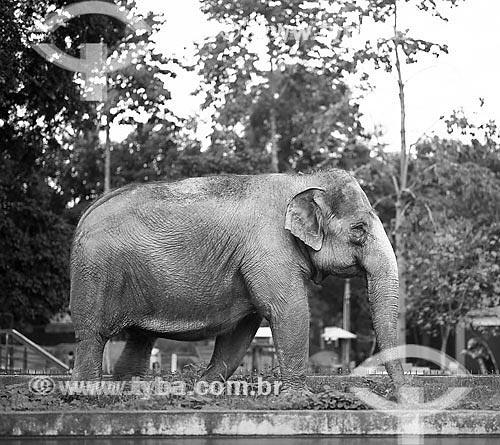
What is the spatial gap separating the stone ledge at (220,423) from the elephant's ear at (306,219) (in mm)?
2034

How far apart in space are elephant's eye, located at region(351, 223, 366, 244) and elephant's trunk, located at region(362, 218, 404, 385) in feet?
0.28

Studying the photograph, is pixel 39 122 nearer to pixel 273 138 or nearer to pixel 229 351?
pixel 273 138

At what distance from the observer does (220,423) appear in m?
7.84

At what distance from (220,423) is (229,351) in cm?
245

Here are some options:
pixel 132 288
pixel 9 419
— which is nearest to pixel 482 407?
pixel 132 288

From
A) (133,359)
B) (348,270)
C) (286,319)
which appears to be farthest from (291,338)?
(133,359)

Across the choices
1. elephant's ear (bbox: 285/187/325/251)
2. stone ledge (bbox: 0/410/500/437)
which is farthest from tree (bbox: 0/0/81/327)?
stone ledge (bbox: 0/410/500/437)

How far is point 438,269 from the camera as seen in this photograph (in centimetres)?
2772

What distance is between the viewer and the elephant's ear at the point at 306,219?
945 centimetres

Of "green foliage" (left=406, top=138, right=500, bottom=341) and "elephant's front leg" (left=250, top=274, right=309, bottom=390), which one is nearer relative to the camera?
"elephant's front leg" (left=250, top=274, right=309, bottom=390)

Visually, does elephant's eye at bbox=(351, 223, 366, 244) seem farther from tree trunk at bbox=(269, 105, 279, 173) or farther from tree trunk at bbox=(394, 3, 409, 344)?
tree trunk at bbox=(269, 105, 279, 173)

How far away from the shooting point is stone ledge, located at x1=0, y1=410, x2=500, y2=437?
7785mm

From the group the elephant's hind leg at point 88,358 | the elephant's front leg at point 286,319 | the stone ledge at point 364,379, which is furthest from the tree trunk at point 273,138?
the elephant's front leg at point 286,319

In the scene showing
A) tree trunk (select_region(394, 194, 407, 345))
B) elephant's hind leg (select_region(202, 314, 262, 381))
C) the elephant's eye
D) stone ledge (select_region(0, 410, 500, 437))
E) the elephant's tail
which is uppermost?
tree trunk (select_region(394, 194, 407, 345))
